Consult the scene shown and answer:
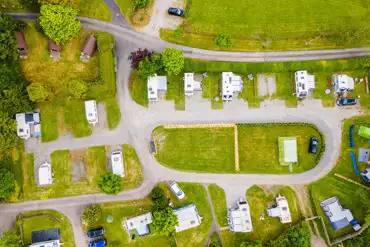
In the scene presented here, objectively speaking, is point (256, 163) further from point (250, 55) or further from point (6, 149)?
point (6, 149)

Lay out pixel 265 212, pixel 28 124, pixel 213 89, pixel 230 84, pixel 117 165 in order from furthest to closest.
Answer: pixel 213 89, pixel 28 124, pixel 230 84, pixel 265 212, pixel 117 165

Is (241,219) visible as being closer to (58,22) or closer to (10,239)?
(10,239)

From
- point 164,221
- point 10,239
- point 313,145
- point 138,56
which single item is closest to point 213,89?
point 138,56

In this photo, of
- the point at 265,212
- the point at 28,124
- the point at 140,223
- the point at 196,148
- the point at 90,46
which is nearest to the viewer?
the point at 140,223

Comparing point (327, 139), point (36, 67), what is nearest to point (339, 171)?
point (327, 139)

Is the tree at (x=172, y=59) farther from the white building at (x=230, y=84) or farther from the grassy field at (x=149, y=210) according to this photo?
the grassy field at (x=149, y=210)

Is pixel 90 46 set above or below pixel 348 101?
above
